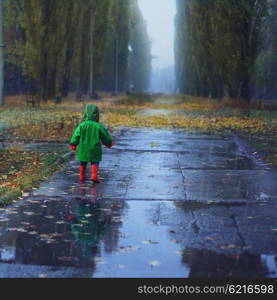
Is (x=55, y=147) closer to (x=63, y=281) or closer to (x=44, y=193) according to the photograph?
(x=44, y=193)

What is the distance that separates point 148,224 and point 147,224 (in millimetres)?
12

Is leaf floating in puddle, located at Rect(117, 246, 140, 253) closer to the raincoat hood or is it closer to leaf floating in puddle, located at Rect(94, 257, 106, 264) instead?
leaf floating in puddle, located at Rect(94, 257, 106, 264)

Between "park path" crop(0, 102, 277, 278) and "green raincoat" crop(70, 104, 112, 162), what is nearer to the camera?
"park path" crop(0, 102, 277, 278)

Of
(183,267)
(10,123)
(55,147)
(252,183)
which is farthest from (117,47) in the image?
(183,267)

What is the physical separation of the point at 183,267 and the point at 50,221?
2227mm

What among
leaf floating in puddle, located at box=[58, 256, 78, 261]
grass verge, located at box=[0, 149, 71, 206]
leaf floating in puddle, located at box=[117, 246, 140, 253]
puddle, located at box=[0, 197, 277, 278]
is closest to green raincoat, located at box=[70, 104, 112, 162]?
grass verge, located at box=[0, 149, 71, 206]

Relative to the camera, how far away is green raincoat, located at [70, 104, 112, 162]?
32.5ft

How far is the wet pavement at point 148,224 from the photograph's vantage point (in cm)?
556

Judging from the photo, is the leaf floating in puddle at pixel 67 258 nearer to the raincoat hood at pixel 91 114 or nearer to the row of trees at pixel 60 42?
the raincoat hood at pixel 91 114

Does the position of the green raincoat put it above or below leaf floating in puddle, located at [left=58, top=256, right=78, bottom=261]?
above

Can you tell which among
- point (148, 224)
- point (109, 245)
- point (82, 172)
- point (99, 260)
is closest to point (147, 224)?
point (148, 224)

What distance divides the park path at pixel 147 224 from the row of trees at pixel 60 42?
2283 centimetres

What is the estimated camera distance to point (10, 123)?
20.8m

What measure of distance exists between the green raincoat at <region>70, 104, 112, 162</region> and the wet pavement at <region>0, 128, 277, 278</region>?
436 mm
